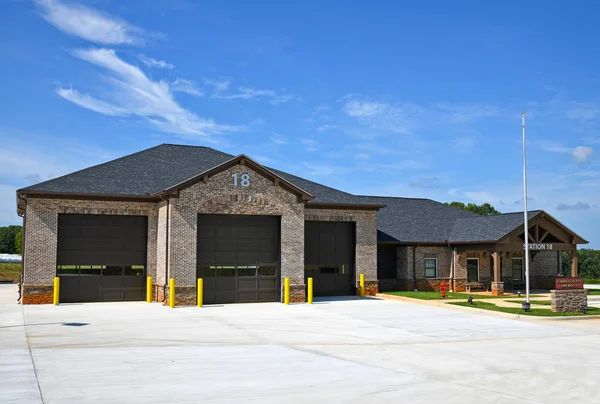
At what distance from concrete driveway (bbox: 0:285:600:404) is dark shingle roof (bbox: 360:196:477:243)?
14.0 meters

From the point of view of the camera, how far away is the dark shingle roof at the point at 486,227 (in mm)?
36688

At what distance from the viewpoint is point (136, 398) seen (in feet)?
34.8

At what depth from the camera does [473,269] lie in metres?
40.2

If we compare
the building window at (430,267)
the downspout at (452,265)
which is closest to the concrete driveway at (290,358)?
the building window at (430,267)

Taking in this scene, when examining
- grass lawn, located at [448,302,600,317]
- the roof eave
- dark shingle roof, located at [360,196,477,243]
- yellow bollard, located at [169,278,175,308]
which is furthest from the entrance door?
yellow bollard, located at [169,278,175,308]

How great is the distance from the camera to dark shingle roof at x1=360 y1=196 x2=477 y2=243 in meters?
39.2

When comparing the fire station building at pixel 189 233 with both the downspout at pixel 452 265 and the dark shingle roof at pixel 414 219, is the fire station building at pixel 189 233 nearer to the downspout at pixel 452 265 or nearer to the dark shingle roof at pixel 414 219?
the downspout at pixel 452 265

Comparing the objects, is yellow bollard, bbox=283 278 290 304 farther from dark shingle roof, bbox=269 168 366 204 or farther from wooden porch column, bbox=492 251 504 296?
wooden porch column, bbox=492 251 504 296

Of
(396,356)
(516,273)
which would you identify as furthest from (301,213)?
(516,273)

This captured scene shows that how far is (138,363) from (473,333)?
37.5 ft

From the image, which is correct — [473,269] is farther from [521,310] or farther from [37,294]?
[37,294]

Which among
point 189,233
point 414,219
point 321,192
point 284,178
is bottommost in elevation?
point 189,233

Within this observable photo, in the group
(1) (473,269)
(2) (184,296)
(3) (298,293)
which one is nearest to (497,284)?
(1) (473,269)

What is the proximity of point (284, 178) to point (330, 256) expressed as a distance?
5.00m
